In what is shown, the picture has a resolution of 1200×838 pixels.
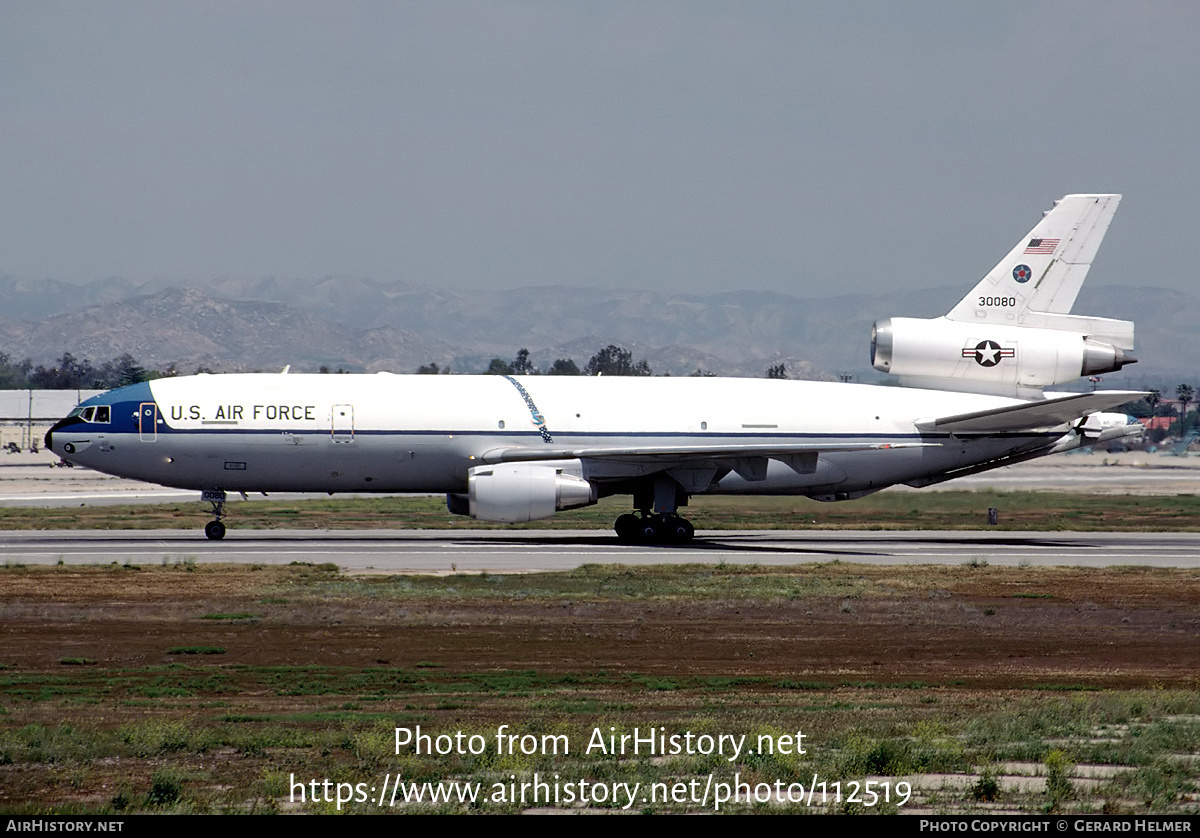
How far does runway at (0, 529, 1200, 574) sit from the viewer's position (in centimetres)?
3219

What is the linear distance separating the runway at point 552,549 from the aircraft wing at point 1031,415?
3.43m

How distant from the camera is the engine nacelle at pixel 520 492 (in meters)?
35.8

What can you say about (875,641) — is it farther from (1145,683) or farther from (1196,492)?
(1196,492)

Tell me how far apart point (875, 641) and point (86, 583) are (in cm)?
1530

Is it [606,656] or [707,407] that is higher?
[707,407]

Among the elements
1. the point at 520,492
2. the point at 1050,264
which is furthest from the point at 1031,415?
the point at 520,492

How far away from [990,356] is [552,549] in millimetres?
14667

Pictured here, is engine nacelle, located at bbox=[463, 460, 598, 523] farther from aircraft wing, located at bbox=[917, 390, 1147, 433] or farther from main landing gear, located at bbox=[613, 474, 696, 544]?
aircraft wing, located at bbox=[917, 390, 1147, 433]

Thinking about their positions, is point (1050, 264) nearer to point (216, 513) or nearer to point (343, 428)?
point (343, 428)

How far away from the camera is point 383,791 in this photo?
35.7 ft

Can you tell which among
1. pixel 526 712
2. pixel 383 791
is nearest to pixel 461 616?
pixel 526 712

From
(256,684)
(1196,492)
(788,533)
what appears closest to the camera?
(256,684)

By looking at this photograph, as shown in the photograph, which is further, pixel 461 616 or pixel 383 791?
pixel 461 616

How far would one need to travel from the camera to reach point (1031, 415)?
38.9 m
